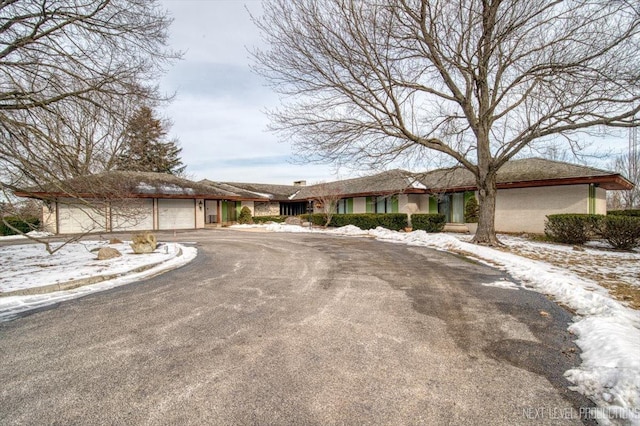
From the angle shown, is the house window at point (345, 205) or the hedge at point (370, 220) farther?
the house window at point (345, 205)

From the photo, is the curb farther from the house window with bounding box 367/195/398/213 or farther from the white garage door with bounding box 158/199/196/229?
the white garage door with bounding box 158/199/196/229

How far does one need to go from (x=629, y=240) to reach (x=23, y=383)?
51.9 ft

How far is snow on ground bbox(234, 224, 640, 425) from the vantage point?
254cm

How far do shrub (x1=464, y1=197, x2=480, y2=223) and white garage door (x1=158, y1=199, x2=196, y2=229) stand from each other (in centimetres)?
2119

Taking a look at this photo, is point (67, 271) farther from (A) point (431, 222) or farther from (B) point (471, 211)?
(B) point (471, 211)

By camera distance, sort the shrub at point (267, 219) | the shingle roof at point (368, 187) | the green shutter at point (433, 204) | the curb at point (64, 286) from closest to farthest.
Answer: the curb at point (64, 286)
the shingle roof at point (368, 187)
the green shutter at point (433, 204)
the shrub at point (267, 219)

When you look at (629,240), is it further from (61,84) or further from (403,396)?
(61,84)

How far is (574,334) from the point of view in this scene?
12.8ft

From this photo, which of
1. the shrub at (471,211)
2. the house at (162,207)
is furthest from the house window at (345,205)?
the shrub at (471,211)

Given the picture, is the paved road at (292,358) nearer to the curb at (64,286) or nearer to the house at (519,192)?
the curb at (64,286)

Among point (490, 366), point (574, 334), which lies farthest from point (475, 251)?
point (490, 366)

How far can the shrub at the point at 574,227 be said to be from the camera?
11938 mm

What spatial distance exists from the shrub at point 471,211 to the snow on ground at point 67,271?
16.4 meters

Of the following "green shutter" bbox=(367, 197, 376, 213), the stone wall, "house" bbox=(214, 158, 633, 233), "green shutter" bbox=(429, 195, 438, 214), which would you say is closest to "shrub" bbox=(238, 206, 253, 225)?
the stone wall
